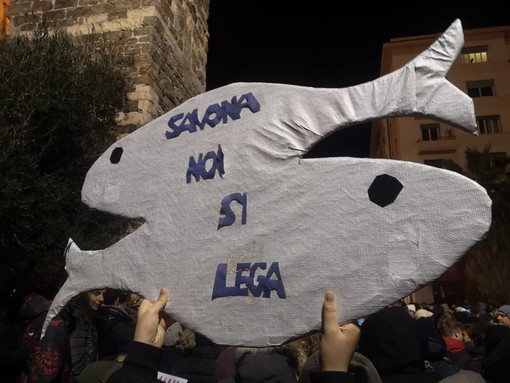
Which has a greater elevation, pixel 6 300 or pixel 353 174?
pixel 353 174

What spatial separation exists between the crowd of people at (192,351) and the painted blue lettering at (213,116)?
0.67m

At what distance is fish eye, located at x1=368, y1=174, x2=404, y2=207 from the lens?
4.61 feet

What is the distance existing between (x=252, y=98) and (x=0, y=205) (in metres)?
3.76

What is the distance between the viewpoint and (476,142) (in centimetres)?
2784

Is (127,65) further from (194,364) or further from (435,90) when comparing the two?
(435,90)

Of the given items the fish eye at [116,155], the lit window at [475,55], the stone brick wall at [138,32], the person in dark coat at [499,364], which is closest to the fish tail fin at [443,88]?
the fish eye at [116,155]

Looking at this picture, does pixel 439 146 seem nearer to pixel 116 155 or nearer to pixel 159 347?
pixel 116 155

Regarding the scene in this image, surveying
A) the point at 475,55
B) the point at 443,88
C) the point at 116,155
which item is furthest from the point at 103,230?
the point at 475,55

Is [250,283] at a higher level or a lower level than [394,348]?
higher

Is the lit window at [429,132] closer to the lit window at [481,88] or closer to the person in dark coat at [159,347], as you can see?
the lit window at [481,88]

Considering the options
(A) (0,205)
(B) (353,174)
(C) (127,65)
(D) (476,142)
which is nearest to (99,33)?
(C) (127,65)

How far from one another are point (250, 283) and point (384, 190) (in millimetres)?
523

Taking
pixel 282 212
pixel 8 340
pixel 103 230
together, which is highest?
pixel 282 212

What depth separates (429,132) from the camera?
94.2 ft
